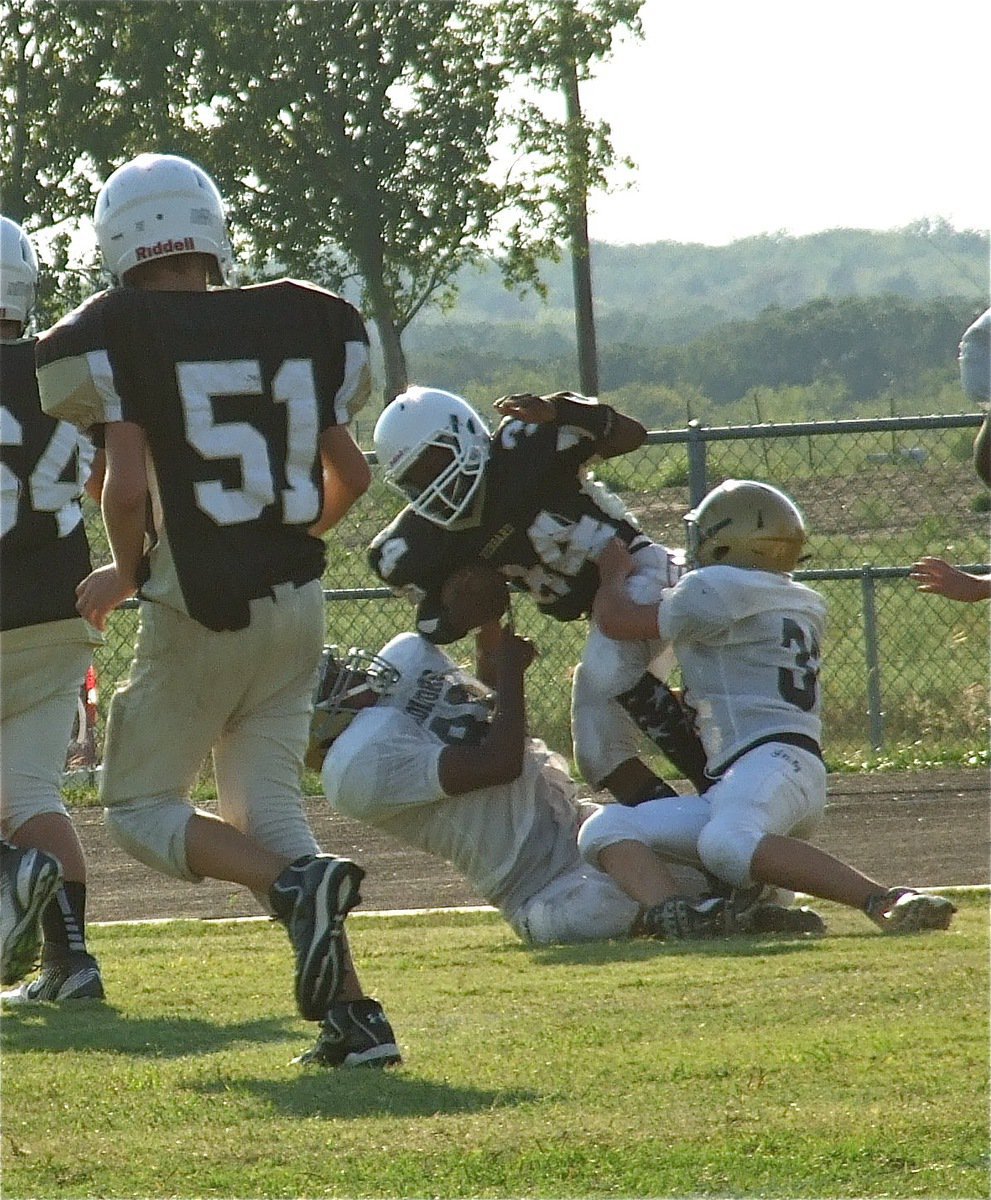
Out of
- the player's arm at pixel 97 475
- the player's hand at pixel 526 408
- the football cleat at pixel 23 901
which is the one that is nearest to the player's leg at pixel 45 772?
the football cleat at pixel 23 901

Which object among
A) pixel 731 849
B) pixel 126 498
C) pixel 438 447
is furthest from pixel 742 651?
pixel 126 498

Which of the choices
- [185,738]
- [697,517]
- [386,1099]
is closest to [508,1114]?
[386,1099]

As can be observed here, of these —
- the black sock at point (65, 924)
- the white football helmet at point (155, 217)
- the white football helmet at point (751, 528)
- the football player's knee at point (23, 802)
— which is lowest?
the black sock at point (65, 924)

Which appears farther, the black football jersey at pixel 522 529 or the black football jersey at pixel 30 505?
the black football jersey at pixel 522 529

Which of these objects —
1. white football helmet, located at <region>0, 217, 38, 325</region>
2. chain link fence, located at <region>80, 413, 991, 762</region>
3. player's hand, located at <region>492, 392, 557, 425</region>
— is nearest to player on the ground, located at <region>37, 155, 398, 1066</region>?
white football helmet, located at <region>0, 217, 38, 325</region>

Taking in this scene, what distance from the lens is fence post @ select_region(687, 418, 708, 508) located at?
414 inches

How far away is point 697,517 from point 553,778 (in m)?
0.93

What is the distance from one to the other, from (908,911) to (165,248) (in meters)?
2.71

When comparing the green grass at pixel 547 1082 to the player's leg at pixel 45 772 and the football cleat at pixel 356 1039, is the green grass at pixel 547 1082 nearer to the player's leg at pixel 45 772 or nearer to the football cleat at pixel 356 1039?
the football cleat at pixel 356 1039

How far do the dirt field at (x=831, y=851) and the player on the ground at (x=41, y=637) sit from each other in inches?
66.6

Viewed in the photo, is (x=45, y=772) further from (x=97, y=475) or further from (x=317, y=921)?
(x=317, y=921)

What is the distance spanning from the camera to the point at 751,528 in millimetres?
6168

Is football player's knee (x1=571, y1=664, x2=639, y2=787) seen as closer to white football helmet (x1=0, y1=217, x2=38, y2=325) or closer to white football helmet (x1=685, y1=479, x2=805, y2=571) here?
white football helmet (x1=685, y1=479, x2=805, y2=571)

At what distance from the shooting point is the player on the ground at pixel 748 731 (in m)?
5.79
